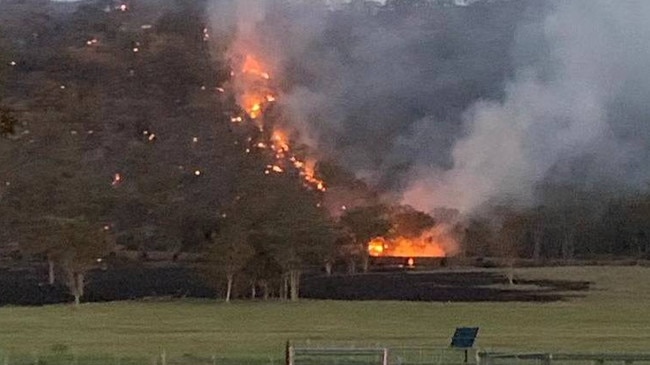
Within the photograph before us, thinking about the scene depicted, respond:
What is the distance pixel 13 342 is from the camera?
56.1m

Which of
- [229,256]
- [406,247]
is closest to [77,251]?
[229,256]

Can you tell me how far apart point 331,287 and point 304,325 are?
4781 centimetres

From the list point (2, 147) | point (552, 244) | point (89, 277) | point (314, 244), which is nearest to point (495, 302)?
point (314, 244)

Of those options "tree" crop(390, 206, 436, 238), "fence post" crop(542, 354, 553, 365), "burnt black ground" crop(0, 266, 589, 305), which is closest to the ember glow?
"tree" crop(390, 206, 436, 238)

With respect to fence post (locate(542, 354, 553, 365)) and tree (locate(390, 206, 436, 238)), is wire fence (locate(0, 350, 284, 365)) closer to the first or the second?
fence post (locate(542, 354, 553, 365))

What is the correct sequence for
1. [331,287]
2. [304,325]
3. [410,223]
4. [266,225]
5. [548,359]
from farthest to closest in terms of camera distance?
[410,223] → [331,287] → [266,225] → [304,325] → [548,359]

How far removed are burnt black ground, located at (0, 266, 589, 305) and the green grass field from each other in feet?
18.6

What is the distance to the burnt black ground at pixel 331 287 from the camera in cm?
10594

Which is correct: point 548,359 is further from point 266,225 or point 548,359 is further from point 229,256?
point 266,225

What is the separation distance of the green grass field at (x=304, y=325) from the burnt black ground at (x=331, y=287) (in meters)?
5.66

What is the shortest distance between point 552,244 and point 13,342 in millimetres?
128598

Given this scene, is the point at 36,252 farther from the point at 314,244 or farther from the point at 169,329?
the point at 169,329

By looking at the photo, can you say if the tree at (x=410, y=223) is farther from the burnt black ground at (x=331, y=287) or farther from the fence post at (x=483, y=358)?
the fence post at (x=483, y=358)

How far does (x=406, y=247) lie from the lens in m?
174
